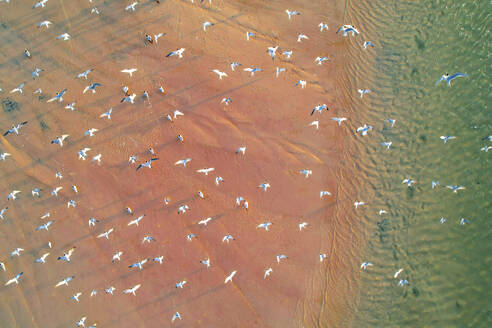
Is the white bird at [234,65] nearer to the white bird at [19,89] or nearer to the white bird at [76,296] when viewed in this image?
the white bird at [19,89]

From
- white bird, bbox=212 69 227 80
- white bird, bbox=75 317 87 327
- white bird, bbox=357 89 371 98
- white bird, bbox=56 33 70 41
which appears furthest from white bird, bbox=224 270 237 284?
white bird, bbox=56 33 70 41

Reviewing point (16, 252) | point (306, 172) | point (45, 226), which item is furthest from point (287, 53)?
point (16, 252)

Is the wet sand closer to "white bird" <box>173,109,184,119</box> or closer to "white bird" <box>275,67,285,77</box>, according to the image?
"white bird" <box>275,67,285,77</box>

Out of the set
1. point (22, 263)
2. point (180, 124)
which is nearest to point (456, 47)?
point (180, 124)

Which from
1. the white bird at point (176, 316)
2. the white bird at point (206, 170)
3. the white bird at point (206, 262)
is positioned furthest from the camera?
the white bird at point (206, 170)

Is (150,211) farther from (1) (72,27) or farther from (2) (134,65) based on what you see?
(1) (72,27)

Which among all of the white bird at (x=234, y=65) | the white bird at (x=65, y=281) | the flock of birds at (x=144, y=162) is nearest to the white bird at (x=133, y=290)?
the flock of birds at (x=144, y=162)

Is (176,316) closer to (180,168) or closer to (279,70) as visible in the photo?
(180,168)
